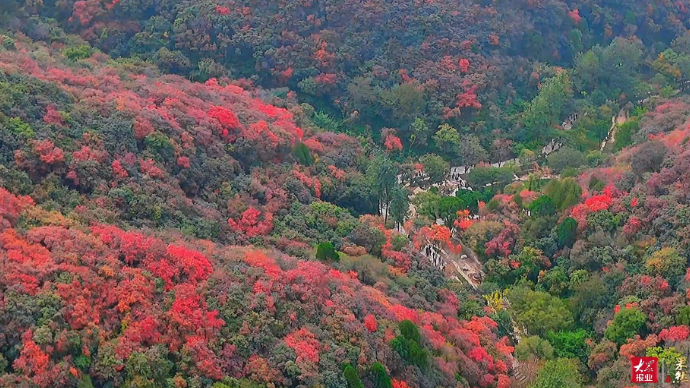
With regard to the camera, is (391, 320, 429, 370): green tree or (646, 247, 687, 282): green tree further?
(646, 247, 687, 282): green tree

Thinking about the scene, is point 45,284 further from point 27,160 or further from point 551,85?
point 551,85

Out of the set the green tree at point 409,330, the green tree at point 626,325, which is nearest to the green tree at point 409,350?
the green tree at point 409,330

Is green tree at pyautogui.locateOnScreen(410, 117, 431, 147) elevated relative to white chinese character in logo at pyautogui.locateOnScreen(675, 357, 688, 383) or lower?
lower

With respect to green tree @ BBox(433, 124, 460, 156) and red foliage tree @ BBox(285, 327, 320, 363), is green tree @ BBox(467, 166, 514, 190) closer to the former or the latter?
green tree @ BBox(433, 124, 460, 156)

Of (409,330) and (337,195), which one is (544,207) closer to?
(337,195)

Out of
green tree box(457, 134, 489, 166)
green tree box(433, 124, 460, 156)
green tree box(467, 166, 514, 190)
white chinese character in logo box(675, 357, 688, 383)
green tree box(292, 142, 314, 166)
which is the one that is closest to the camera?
white chinese character in logo box(675, 357, 688, 383)

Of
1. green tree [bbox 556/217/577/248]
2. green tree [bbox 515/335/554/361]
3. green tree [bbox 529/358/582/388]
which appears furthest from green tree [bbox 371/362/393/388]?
green tree [bbox 556/217/577/248]

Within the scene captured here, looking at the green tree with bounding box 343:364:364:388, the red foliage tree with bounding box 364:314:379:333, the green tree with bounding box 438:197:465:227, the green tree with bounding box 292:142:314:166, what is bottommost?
the green tree with bounding box 438:197:465:227
